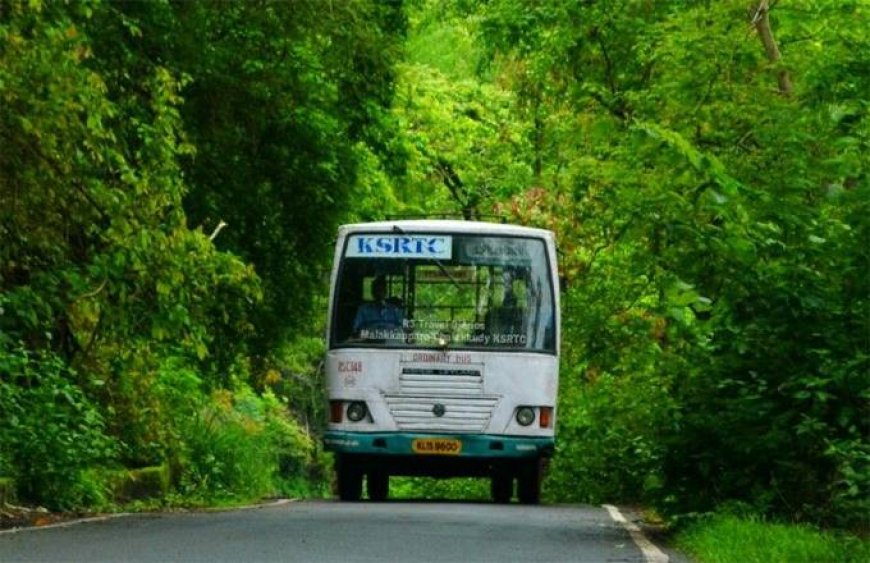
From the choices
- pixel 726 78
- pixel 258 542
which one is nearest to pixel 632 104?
pixel 726 78

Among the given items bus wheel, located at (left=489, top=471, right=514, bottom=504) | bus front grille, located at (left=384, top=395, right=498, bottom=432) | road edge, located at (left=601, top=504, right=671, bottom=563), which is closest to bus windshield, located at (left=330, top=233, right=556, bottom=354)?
bus front grille, located at (left=384, top=395, right=498, bottom=432)

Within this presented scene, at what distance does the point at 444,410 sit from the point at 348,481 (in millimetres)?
1806

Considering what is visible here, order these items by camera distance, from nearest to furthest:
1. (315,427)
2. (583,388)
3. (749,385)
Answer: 1. (749,385)
2. (583,388)
3. (315,427)

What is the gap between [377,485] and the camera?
1024 inches

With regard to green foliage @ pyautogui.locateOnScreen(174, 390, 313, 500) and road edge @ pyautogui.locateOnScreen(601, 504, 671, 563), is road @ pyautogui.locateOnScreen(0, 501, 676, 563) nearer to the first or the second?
road edge @ pyautogui.locateOnScreen(601, 504, 671, 563)

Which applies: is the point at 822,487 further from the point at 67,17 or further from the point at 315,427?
the point at 315,427

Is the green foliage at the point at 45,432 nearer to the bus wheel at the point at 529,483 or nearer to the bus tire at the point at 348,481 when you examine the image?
the bus tire at the point at 348,481

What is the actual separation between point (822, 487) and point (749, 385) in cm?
98

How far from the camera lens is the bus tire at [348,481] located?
2459cm

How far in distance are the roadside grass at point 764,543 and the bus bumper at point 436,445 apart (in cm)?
859

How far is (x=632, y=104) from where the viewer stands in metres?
26.7

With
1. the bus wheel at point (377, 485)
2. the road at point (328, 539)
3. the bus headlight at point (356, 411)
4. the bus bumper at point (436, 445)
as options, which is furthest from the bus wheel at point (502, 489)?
the road at point (328, 539)

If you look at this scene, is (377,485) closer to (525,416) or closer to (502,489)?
(502,489)

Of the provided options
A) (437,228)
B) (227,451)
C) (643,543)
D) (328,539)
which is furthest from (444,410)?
(328,539)
